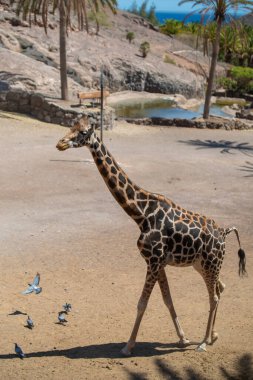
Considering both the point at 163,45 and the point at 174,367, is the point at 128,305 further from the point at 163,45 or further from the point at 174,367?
the point at 163,45

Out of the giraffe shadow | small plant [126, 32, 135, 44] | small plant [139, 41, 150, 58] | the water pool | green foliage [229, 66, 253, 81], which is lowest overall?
the giraffe shadow

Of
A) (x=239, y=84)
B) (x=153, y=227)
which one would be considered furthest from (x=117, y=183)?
(x=239, y=84)

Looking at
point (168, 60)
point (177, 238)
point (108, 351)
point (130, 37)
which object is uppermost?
point (130, 37)

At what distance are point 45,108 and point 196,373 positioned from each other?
62.4ft

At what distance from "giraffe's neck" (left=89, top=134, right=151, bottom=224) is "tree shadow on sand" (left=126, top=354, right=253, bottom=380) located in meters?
1.96

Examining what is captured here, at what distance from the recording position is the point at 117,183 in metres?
7.09

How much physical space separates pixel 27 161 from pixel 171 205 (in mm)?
10910

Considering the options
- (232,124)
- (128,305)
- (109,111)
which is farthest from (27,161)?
(232,124)

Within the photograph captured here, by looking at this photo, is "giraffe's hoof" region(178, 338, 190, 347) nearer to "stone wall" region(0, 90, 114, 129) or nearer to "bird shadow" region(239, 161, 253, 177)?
"bird shadow" region(239, 161, 253, 177)

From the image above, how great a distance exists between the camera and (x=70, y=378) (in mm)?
6566

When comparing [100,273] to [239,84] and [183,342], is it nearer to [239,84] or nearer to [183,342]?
[183,342]

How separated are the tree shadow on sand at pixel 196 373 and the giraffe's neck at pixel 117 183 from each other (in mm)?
1960

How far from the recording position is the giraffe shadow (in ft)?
23.4

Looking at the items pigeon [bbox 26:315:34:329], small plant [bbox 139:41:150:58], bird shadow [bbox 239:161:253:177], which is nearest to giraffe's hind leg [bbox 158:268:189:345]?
pigeon [bbox 26:315:34:329]
